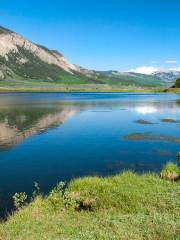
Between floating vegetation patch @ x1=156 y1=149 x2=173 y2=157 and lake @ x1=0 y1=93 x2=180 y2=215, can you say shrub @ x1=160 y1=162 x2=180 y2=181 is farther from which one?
floating vegetation patch @ x1=156 y1=149 x2=173 y2=157

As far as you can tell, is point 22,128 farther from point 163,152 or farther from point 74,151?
point 163,152

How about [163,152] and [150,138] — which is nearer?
[163,152]

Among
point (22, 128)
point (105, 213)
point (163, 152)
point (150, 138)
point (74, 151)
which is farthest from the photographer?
point (22, 128)

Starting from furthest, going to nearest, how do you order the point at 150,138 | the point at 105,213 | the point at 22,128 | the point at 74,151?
the point at 22,128 < the point at 150,138 < the point at 74,151 < the point at 105,213

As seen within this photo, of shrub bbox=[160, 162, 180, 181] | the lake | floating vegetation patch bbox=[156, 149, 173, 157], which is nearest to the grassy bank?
shrub bbox=[160, 162, 180, 181]

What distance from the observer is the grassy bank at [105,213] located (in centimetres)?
1448

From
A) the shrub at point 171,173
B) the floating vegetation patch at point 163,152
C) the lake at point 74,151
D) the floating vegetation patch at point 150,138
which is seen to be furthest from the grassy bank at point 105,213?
the floating vegetation patch at point 150,138

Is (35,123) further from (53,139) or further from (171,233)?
Answer: (171,233)

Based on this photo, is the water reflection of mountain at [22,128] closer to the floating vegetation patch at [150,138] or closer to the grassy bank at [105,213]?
the floating vegetation patch at [150,138]

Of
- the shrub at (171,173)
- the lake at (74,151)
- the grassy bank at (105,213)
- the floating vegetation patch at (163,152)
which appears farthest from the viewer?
the floating vegetation patch at (163,152)

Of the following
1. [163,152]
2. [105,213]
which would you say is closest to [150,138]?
[163,152]

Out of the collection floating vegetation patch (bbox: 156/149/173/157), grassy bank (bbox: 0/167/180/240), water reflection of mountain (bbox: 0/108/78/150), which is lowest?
water reflection of mountain (bbox: 0/108/78/150)

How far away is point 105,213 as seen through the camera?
1739 centimetres

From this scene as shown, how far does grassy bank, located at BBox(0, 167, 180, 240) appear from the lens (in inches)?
570
